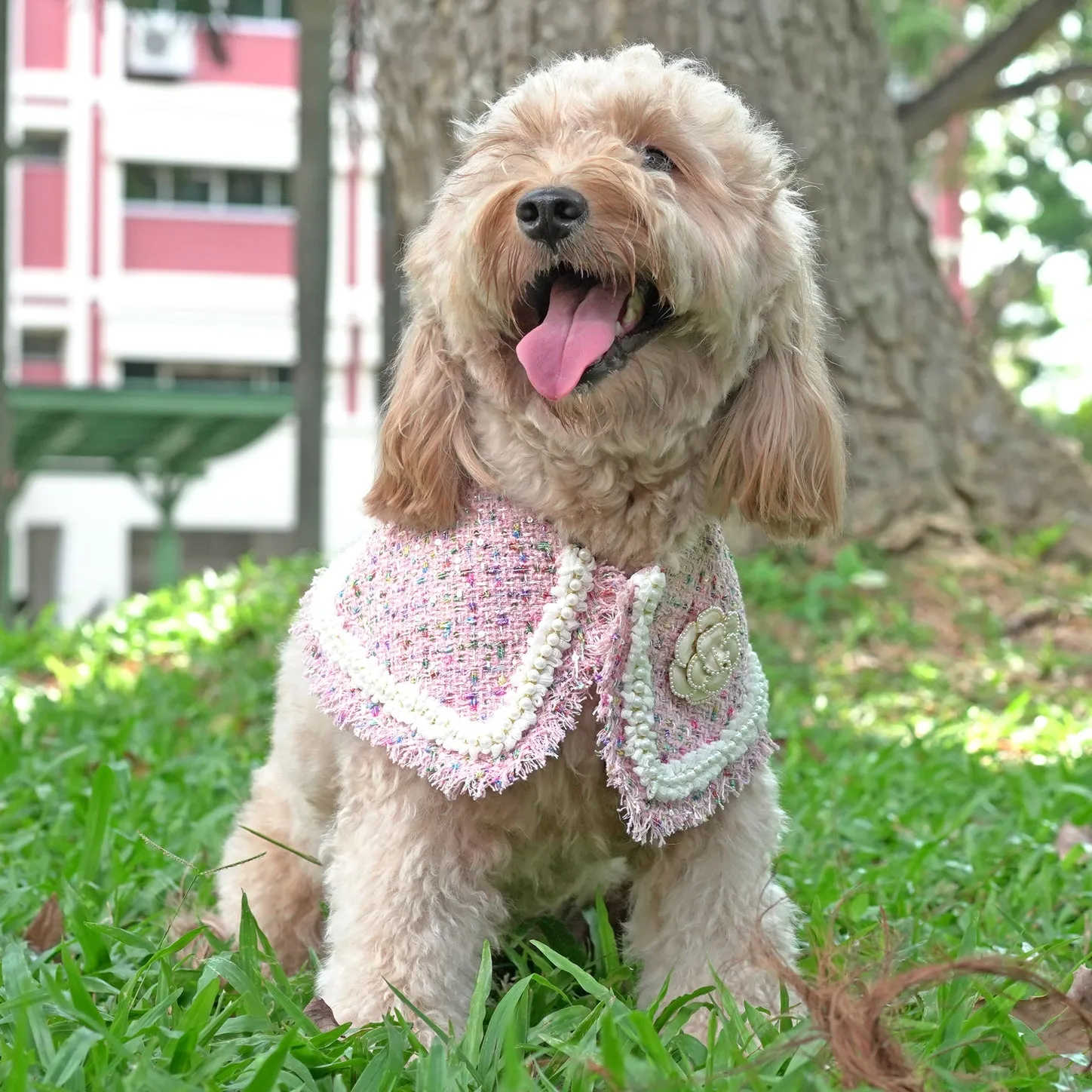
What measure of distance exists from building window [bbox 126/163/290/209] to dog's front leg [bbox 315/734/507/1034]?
76.4ft

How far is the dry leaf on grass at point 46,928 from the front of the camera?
268cm

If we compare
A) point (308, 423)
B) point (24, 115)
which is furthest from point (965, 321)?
point (24, 115)

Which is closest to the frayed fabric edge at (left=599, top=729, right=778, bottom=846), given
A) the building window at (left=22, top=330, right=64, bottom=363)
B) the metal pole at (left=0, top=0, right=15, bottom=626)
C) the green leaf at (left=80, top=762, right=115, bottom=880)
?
the green leaf at (left=80, top=762, right=115, bottom=880)

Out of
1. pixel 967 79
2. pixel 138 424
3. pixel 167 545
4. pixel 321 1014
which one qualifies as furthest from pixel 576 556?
pixel 167 545

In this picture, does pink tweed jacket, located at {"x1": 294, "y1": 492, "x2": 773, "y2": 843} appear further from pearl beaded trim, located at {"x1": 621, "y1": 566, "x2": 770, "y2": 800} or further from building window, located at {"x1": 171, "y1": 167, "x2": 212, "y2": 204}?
building window, located at {"x1": 171, "y1": 167, "x2": 212, "y2": 204}

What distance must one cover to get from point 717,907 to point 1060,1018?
22.8 inches

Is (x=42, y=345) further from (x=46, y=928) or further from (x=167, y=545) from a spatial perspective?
(x=46, y=928)

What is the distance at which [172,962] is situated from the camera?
250cm

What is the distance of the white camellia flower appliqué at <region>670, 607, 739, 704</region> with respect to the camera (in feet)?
7.86

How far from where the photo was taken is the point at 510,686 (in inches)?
91.2

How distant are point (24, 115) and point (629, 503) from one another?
23637mm

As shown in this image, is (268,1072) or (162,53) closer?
(268,1072)

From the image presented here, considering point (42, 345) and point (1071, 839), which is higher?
point (42, 345)

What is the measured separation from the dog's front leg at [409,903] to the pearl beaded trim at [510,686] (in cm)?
10
